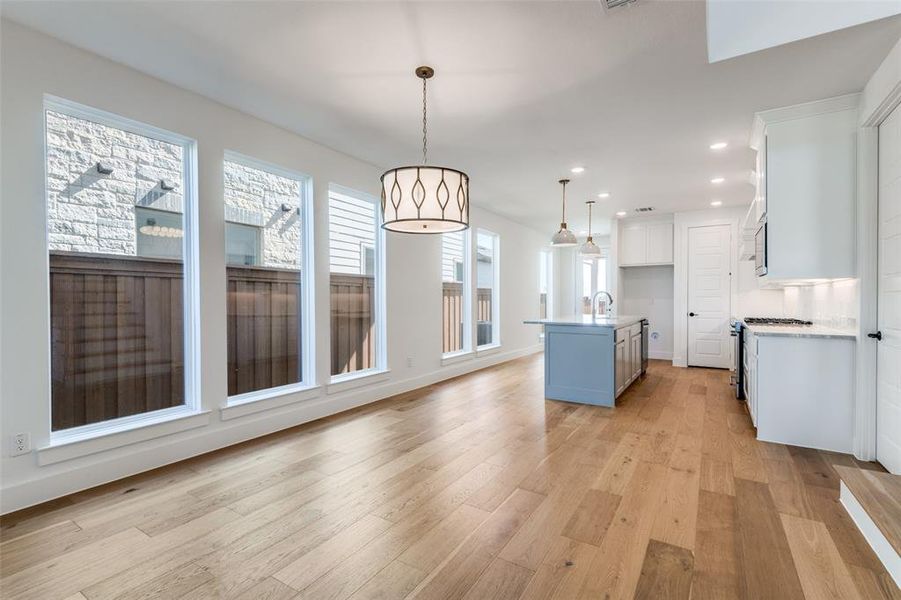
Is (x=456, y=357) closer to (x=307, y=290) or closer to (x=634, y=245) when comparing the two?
(x=307, y=290)

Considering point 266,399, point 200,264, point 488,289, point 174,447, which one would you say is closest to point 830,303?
point 488,289

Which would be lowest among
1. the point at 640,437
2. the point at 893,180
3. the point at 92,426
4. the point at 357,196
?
the point at 640,437

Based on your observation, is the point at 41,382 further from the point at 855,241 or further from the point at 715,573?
the point at 855,241

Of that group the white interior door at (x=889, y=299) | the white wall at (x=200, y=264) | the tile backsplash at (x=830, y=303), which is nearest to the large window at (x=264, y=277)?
the white wall at (x=200, y=264)

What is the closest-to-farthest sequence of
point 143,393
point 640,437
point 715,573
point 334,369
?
point 715,573
point 143,393
point 640,437
point 334,369

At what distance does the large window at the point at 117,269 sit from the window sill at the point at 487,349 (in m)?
4.38

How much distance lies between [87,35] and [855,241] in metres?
5.23

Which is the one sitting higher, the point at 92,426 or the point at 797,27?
the point at 797,27

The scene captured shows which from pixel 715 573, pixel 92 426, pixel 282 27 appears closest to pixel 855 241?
pixel 715 573

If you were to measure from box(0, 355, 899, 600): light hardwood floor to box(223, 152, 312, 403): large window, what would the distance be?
0.65m

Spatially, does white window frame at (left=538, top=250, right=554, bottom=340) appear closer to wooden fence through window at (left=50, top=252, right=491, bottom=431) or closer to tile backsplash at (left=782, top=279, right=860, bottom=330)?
tile backsplash at (left=782, top=279, right=860, bottom=330)

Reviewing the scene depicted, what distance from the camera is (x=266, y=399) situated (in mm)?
3561

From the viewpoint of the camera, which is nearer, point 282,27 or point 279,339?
point 282,27

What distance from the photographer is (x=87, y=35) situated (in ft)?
7.86
